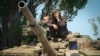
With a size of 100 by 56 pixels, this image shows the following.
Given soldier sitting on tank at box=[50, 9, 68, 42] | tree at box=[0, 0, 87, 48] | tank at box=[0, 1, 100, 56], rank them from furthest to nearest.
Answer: tree at box=[0, 0, 87, 48] < soldier sitting on tank at box=[50, 9, 68, 42] < tank at box=[0, 1, 100, 56]

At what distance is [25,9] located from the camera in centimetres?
869

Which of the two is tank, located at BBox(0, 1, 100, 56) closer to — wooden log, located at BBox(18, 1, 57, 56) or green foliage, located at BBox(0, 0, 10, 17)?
wooden log, located at BBox(18, 1, 57, 56)

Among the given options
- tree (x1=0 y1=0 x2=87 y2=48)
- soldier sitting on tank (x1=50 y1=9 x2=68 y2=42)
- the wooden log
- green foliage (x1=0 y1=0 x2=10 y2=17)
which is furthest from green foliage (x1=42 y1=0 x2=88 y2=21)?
the wooden log

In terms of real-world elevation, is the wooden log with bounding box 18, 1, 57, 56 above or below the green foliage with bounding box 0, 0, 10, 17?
below

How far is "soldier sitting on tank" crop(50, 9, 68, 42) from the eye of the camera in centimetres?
1374

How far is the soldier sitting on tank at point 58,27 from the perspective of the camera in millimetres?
13744

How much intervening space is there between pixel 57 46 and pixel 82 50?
3.24 ft

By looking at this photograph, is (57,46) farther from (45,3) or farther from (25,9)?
(45,3)

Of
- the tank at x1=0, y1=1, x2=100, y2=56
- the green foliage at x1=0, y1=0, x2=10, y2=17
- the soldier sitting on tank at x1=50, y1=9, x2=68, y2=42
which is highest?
the green foliage at x1=0, y1=0, x2=10, y2=17

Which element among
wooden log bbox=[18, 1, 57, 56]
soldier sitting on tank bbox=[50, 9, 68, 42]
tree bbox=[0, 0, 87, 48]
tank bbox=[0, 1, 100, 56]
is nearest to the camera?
wooden log bbox=[18, 1, 57, 56]

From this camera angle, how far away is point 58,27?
548 inches

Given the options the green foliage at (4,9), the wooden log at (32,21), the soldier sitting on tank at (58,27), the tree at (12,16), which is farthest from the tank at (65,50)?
A: the green foliage at (4,9)

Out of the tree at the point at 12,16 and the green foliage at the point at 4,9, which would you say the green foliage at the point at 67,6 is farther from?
the green foliage at the point at 4,9

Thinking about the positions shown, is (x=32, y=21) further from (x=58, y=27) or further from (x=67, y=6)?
(x=67, y=6)
